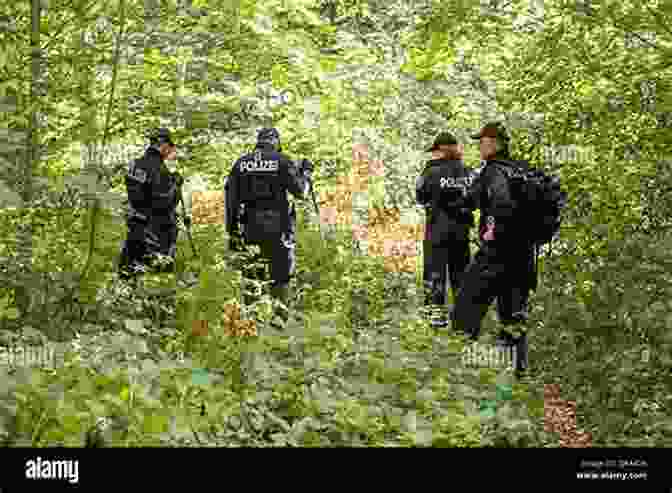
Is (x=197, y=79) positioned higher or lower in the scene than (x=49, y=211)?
higher

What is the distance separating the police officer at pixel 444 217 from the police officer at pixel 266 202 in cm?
137

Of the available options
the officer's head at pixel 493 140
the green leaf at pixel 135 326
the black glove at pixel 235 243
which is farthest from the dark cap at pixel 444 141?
the green leaf at pixel 135 326

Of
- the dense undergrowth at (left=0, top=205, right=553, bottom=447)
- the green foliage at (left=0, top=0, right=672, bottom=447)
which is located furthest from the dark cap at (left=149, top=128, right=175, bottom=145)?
the dense undergrowth at (left=0, top=205, right=553, bottom=447)

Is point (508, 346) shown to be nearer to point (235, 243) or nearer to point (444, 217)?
point (444, 217)

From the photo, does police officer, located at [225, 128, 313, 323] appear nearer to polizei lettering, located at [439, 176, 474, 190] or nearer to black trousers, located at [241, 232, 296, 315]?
black trousers, located at [241, 232, 296, 315]

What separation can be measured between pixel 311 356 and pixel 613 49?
14.1 ft

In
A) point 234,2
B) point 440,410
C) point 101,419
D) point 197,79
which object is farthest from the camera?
point 197,79

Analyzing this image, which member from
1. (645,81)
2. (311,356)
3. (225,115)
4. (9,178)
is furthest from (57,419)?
(225,115)

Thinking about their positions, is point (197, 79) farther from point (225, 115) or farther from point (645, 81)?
point (645, 81)

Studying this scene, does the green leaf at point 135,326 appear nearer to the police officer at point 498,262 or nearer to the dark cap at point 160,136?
the police officer at point 498,262

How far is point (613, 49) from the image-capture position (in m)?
8.63

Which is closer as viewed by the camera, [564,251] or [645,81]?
[645,81]

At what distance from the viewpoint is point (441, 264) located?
970 cm

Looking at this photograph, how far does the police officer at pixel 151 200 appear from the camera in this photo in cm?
988
